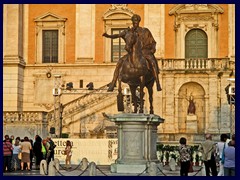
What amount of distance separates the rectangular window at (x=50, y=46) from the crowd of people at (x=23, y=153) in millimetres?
19413

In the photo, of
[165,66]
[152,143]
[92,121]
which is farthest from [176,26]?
[152,143]

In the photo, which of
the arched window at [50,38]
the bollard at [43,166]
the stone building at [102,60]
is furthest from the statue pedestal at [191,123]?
the bollard at [43,166]

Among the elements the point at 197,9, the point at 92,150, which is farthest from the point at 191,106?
the point at 92,150

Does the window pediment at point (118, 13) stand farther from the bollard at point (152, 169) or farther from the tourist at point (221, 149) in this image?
the bollard at point (152, 169)

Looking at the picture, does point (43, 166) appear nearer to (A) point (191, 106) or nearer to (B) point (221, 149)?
(B) point (221, 149)

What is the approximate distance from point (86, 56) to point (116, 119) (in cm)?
Result: 2475

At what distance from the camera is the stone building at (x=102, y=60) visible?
38375 millimetres

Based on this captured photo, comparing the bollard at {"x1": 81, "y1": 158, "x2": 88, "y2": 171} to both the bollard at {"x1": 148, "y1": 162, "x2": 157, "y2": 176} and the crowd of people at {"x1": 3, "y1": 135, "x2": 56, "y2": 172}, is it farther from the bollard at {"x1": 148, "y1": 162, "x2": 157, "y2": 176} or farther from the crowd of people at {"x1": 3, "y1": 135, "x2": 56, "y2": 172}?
the bollard at {"x1": 148, "y1": 162, "x2": 157, "y2": 176}

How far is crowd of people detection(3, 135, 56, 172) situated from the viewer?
22531 millimetres

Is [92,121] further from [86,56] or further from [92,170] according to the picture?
[92,170]

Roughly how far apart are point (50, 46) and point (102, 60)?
12.5ft

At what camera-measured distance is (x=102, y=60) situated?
141 feet

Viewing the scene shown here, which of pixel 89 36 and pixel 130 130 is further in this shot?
pixel 89 36

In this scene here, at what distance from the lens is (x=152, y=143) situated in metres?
18.6
